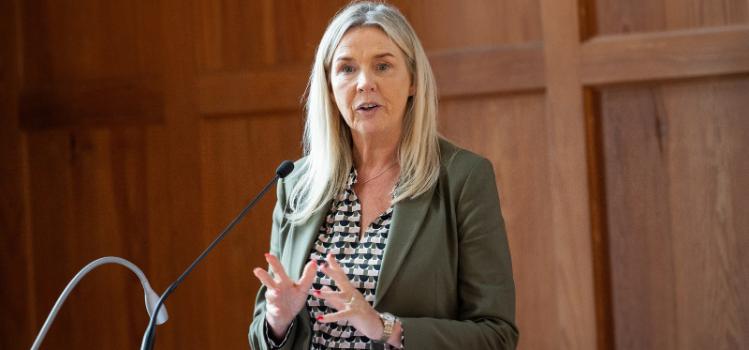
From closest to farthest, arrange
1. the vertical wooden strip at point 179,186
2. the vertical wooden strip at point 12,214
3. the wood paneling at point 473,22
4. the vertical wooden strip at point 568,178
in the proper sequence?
the vertical wooden strip at point 568,178 → the wood paneling at point 473,22 → the vertical wooden strip at point 179,186 → the vertical wooden strip at point 12,214

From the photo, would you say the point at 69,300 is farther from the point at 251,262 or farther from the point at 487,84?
Answer: the point at 487,84

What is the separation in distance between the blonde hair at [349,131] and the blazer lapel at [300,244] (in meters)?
0.02

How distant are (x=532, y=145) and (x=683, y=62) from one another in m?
0.52

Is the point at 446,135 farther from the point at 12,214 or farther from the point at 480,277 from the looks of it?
the point at 12,214

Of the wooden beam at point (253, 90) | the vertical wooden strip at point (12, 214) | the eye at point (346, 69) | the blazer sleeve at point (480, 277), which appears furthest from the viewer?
the vertical wooden strip at point (12, 214)

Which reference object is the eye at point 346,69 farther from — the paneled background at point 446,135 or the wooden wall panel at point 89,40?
the wooden wall panel at point 89,40

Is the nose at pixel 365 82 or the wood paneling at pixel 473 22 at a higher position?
the wood paneling at pixel 473 22

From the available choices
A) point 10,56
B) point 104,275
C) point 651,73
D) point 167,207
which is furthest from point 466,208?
point 10,56

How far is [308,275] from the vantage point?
79.1 inches

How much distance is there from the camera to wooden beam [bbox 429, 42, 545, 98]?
3154mm

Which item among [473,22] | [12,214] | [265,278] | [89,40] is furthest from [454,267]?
[12,214]

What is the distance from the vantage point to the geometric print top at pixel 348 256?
2150mm

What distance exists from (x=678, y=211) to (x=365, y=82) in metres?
1.21

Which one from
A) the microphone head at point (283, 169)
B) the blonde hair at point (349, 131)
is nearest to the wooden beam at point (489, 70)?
the blonde hair at point (349, 131)
